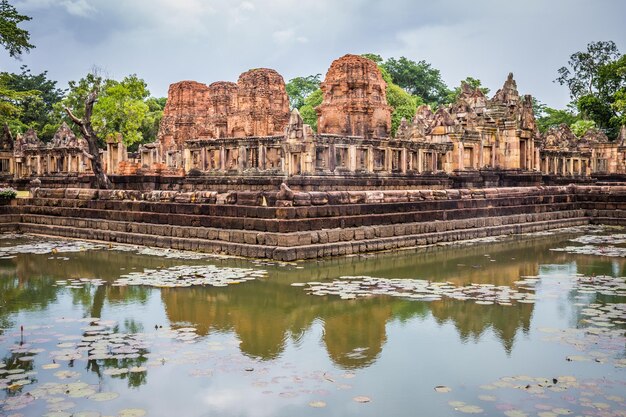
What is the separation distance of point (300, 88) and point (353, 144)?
179ft

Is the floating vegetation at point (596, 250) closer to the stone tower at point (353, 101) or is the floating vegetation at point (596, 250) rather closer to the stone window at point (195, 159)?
the stone tower at point (353, 101)

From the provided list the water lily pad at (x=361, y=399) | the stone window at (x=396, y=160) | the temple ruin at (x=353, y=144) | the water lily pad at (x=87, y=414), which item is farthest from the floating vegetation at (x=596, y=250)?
the water lily pad at (x=87, y=414)

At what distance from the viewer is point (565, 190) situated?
20750mm

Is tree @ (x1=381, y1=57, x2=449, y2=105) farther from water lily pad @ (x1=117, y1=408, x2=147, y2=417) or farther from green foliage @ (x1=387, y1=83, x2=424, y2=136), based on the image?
water lily pad @ (x1=117, y1=408, x2=147, y2=417)

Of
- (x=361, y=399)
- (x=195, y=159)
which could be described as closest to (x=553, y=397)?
(x=361, y=399)

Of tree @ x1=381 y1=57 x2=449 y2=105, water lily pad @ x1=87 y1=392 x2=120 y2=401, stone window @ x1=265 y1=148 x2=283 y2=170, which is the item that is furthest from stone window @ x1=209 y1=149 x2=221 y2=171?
tree @ x1=381 y1=57 x2=449 y2=105

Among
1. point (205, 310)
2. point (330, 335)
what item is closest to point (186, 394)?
point (330, 335)

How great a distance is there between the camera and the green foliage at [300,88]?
7194cm

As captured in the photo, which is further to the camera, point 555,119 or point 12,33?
point 555,119

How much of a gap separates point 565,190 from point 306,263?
12487 millimetres

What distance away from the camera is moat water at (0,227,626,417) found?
496cm

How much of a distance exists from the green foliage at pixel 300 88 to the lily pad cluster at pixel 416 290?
63.0 metres

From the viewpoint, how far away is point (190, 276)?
33.7ft

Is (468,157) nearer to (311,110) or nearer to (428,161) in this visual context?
(428,161)
